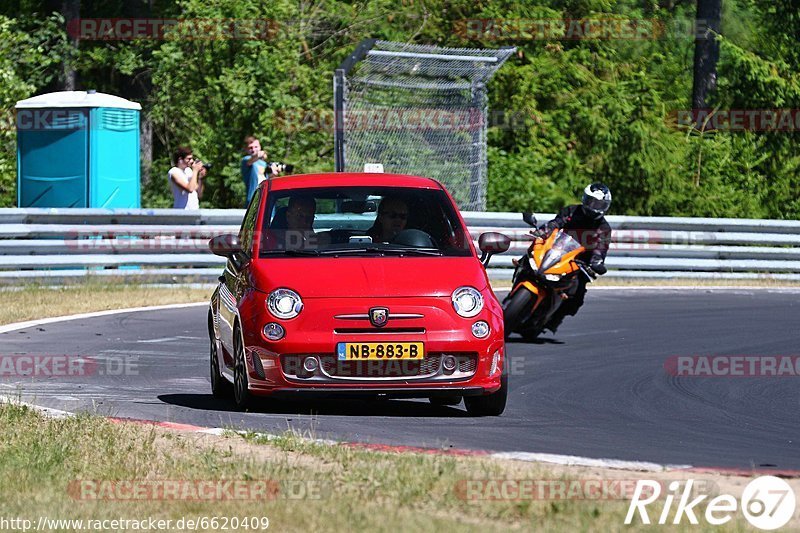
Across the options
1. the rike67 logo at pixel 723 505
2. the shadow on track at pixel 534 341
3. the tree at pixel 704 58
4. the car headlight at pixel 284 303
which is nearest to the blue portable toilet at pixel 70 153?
the shadow on track at pixel 534 341

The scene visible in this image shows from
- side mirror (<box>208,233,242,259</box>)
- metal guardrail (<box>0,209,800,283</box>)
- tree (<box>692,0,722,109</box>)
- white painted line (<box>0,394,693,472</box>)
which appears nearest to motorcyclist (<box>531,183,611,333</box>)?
side mirror (<box>208,233,242,259</box>)

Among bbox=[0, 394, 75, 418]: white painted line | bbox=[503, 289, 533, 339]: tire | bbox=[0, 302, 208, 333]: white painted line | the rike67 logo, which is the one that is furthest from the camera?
bbox=[0, 302, 208, 333]: white painted line

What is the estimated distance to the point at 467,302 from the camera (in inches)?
364

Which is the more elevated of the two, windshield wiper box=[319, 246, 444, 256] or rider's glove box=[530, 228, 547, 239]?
windshield wiper box=[319, 246, 444, 256]

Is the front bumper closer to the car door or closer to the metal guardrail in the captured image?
the car door

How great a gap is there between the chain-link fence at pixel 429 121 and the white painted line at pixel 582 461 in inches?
570

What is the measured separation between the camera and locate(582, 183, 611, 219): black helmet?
13898 millimetres

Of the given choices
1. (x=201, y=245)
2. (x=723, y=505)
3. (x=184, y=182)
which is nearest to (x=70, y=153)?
(x=184, y=182)

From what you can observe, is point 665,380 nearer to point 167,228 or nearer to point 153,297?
point 153,297

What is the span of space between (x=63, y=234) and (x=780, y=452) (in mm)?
12303

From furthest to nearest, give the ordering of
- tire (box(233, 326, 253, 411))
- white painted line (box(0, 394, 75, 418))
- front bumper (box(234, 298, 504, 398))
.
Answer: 1. tire (box(233, 326, 253, 411))
2. front bumper (box(234, 298, 504, 398))
3. white painted line (box(0, 394, 75, 418))

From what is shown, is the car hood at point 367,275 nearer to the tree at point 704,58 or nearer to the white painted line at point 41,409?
the white painted line at point 41,409

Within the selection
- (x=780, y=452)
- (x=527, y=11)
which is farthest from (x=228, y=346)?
(x=527, y=11)

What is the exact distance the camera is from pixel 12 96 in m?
28.3
